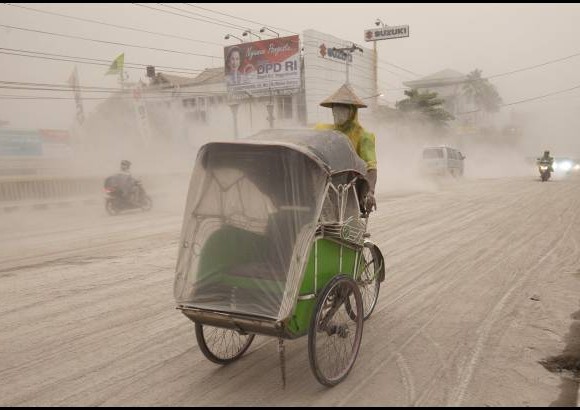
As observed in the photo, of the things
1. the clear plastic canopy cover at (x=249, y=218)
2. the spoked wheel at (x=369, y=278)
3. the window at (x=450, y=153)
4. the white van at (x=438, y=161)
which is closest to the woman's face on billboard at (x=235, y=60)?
the white van at (x=438, y=161)

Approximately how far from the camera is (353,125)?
16.2 ft

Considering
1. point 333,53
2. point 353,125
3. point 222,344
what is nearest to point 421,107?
point 333,53

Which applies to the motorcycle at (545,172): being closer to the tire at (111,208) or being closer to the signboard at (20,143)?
the tire at (111,208)

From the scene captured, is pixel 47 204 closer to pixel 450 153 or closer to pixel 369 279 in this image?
pixel 369 279

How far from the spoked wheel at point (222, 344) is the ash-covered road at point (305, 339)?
0.34 feet

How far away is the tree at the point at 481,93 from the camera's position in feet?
256

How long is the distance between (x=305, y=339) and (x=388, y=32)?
161ft

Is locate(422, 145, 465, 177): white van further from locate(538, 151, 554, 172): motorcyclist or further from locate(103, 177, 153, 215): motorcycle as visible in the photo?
locate(103, 177, 153, 215): motorcycle

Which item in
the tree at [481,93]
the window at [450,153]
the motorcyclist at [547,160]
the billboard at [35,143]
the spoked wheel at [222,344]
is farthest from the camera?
the tree at [481,93]

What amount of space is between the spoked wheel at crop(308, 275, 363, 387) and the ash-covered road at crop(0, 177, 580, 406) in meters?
0.14

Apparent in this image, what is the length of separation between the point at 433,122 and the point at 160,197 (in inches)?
1414

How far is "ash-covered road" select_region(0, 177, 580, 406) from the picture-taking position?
3.64m

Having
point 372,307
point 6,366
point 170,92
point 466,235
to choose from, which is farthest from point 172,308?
point 170,92

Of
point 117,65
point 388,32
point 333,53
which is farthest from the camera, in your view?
point 388,32
